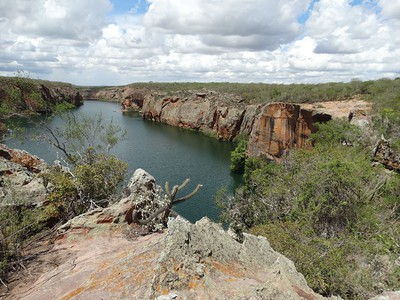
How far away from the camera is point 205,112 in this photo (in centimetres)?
7556

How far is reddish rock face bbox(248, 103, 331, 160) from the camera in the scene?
3738 centimetres

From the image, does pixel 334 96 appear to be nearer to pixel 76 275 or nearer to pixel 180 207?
pixel 180 207

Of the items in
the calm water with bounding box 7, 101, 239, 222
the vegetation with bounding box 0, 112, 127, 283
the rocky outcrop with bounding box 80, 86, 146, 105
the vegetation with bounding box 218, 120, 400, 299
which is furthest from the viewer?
the rocky outcrop with bounding box 80, 86, 146, 105

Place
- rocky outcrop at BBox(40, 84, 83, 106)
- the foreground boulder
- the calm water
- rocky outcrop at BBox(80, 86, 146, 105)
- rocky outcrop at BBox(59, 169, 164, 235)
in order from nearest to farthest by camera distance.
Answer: the foreground boulder < rocky outcrop at BBox(59, 169, 164, 235) < the calm water < rocky outcrop at BBox(40, 84, 83, 106) < rocky outcrop at BBox(80, 86, 146, 105)

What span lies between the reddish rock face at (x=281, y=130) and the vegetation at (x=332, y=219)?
48.0ft

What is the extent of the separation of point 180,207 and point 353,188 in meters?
16.3

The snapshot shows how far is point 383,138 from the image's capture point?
23.0 meters

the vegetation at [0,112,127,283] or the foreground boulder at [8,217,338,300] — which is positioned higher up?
the foreground boulder at [8,217,338,300]

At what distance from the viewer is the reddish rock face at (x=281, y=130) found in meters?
37.4

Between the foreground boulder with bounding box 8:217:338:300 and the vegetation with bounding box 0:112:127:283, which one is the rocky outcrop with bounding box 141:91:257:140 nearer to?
the vegetation with bounding box 0:112:127:283

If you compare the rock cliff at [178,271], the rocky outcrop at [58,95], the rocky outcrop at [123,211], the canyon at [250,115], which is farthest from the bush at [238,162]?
the rocky outcrop at [58,95]

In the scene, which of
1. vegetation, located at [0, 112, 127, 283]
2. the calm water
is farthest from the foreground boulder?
the calm water

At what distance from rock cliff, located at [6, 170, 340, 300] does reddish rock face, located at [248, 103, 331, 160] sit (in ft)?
99.2

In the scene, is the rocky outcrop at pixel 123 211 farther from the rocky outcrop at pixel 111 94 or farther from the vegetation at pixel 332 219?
the rocky outcrop at pixel 111 94
